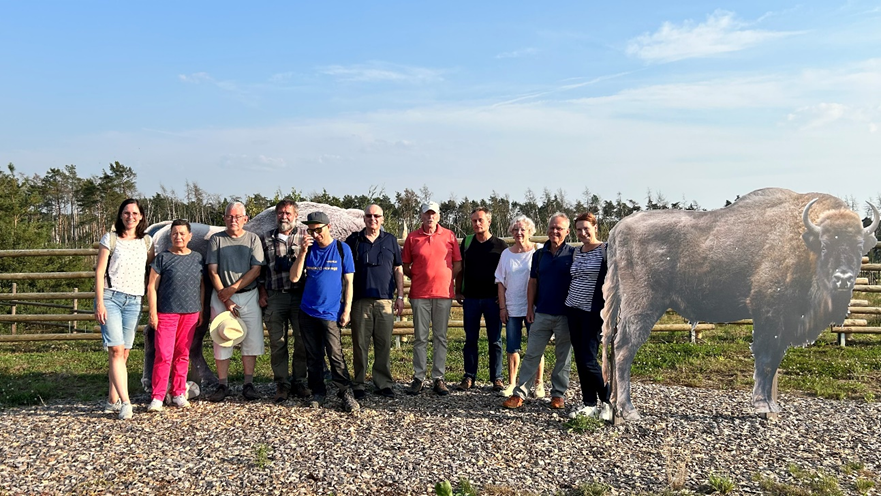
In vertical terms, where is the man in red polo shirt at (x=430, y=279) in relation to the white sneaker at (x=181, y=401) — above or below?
above

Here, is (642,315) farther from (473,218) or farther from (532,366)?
(473,218)

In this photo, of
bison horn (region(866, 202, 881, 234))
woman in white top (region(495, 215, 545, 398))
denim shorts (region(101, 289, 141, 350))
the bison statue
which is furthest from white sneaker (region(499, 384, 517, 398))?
denim shorts (region(101, 289, 141, 350))

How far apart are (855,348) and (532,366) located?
20.7 feet

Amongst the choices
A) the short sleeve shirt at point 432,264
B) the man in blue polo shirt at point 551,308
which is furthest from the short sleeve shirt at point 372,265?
the man in blue polo shirt at point 551,308

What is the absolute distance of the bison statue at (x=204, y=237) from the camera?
21.0ft

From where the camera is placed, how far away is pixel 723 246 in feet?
17.7

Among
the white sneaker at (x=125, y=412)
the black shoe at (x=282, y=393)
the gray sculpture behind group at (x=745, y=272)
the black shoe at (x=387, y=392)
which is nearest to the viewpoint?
the gray sculpture behind group at (x=745, y=272)

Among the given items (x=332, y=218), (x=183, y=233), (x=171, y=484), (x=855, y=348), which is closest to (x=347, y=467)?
(x=171, y=484)

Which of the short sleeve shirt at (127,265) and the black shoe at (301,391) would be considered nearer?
the short sleeve shirt at (127,265)

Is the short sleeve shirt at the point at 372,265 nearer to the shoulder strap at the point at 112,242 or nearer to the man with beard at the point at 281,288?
the man with beard at the point at 281,288

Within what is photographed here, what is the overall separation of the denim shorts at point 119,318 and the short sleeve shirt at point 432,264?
258cm

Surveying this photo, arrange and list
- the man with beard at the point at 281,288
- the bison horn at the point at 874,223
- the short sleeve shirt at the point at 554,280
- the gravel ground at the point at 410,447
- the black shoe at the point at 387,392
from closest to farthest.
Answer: the gravel ground at the point at 410,447
the bison horn at the point at 874,223
the short sleeve shirt at the point at 554,280
the man with beard at the point at 281,288
the black shoe at the point at 387,392

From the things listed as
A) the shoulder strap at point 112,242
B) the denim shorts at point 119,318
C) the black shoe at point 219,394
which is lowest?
the black shoe at point 219,394

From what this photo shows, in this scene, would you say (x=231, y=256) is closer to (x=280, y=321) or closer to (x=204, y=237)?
(x=280, y=321)
